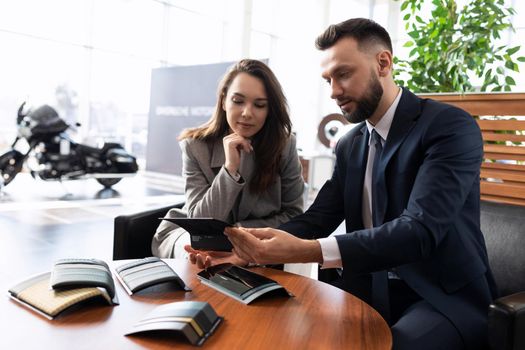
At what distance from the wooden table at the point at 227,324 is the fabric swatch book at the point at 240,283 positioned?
0.8 inches

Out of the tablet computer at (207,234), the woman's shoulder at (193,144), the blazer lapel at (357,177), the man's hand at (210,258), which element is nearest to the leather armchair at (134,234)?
the woman's shoulder at (193,144)

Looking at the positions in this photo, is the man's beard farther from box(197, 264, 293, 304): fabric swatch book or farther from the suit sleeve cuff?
box(197, 264, 293, 304): fabric swatch book

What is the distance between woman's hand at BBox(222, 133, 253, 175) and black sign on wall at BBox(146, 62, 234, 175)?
573cm

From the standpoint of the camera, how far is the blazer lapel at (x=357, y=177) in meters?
1.65

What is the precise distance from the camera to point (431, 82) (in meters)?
2.66

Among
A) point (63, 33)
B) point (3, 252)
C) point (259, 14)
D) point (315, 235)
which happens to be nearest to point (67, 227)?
point (3, 252)

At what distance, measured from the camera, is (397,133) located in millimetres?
1523

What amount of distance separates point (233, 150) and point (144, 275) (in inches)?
31.6

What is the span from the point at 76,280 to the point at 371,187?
1.01m

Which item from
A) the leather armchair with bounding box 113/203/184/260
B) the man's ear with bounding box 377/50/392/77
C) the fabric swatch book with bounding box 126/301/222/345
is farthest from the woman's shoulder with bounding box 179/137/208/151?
the fabric swatch book with bounding box 126/301/222/345

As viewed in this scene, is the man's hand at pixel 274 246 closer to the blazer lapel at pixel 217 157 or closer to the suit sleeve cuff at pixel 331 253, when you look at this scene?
the suit sleeve cuff at pixel 331 253

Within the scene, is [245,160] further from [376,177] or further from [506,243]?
[506,243]

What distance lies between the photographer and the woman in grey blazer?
6.47ft

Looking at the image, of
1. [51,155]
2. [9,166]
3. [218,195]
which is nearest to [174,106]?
→ [51,155]
